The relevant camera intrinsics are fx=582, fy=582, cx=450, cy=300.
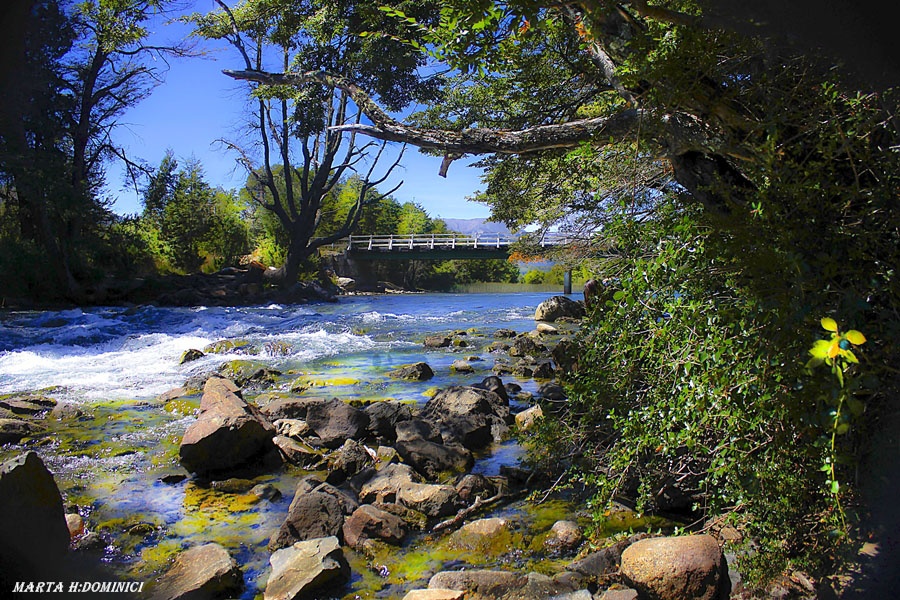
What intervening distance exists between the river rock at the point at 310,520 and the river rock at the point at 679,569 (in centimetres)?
197

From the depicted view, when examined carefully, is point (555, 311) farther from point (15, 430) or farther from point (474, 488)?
point (15, 430)

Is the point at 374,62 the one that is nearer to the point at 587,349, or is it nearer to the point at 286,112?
the point at 286,112

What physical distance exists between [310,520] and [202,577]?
32.8 inches

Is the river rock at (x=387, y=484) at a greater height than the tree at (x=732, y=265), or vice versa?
the tree at (x=732, y=265)

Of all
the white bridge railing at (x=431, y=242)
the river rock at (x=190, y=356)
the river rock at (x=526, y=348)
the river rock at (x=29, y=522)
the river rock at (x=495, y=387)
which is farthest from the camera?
the white bridge railing at (x=431, y=242)

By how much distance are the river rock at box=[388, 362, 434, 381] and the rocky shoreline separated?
2.63m

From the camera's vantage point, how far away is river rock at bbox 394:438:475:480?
5395 millimetres

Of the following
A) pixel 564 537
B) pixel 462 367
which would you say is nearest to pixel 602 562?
pixel 564 537

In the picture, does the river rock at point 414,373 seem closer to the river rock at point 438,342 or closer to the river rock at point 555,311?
the river rock at point 438,342

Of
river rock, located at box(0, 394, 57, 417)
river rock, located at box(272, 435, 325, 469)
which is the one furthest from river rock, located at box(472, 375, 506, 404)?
river rock, located at box(0, 394, 57, 417)

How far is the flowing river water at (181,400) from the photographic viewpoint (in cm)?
387

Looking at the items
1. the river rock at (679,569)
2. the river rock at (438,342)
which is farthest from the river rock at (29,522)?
the river rock at (438,342)

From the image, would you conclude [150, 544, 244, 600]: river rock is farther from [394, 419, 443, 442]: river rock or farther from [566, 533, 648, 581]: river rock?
[394, 419, 443, 442]: river rock

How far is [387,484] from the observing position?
4.77 metres
